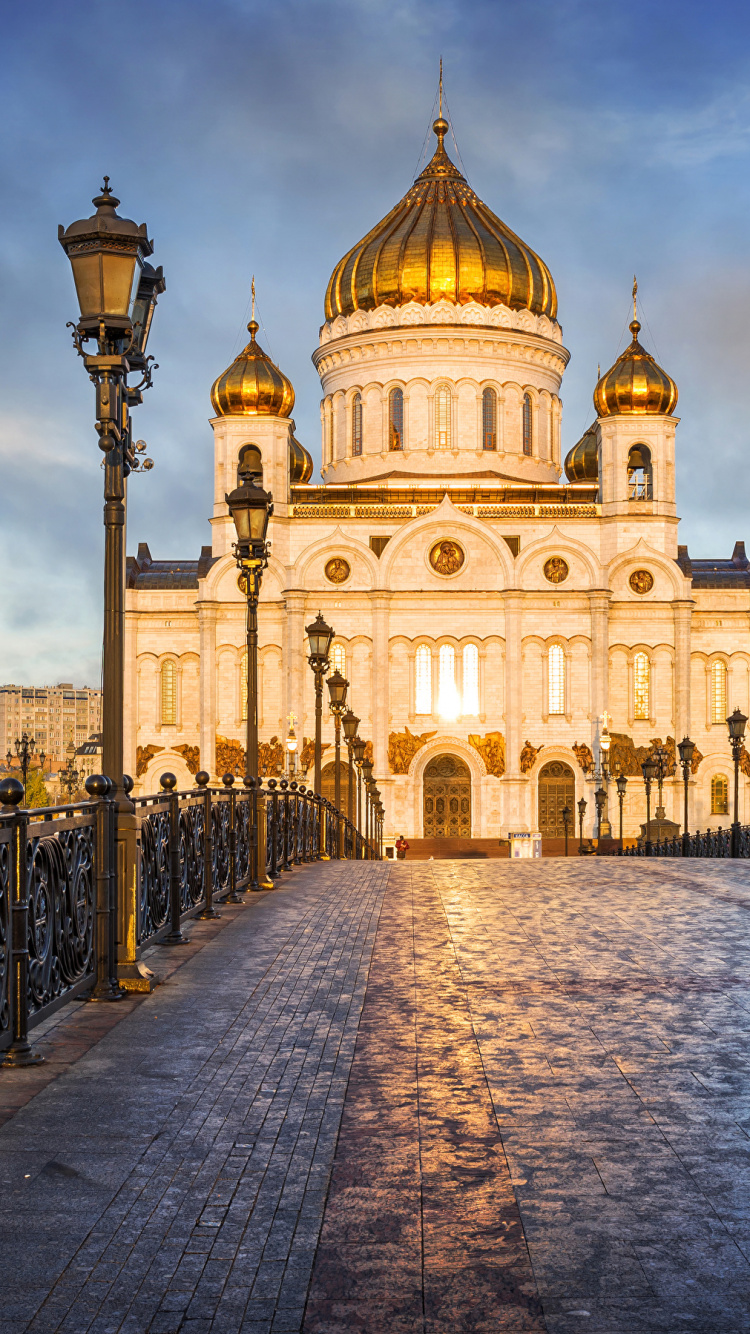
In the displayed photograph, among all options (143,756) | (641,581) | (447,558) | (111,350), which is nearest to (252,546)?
(111,350)

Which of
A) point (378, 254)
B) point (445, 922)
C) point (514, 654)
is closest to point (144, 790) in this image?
point (514, 654)

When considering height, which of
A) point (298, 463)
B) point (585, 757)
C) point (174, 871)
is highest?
point (298, 463)

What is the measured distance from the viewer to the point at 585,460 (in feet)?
201

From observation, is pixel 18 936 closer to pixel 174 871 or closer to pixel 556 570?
pixel 174 871

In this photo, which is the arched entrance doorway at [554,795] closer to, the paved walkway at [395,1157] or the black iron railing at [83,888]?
the black iron railing at [83,888]

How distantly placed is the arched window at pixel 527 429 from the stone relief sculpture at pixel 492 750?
45.3 feet

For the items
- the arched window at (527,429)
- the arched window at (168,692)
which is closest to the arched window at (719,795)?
the arched window at (527,429)

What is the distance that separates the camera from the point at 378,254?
59781 millimetres

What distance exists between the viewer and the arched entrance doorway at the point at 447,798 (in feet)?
174

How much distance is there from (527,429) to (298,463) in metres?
9.85

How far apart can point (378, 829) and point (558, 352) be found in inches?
968

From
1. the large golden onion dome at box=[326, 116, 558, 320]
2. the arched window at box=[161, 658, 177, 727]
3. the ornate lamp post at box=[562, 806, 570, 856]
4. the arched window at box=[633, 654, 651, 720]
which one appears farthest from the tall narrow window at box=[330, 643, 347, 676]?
the large golden onion dome at box=[326, 116, 558, 320]

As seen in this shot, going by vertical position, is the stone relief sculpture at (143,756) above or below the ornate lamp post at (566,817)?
above

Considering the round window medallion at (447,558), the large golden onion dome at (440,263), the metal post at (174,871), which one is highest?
the large golden onion dome at (440,263)
